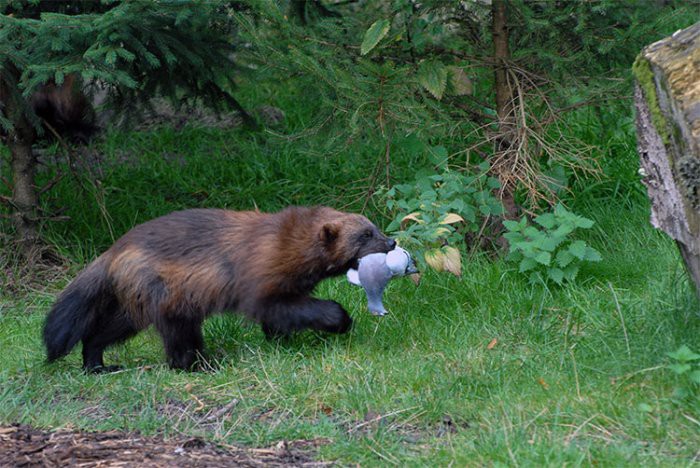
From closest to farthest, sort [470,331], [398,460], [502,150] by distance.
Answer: [398,460]
[470,331]
[502,150]

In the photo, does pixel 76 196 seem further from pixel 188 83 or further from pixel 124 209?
pixel 188 83

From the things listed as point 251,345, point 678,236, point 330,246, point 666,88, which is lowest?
point 251,345

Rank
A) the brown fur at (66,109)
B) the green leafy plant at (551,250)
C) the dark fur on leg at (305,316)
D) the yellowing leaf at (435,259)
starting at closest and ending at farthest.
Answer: the dark fur on leg at (305,316), the yellowing leaf at (435,259), the green leafy plant at (551,250), the brown fur at (66,109)

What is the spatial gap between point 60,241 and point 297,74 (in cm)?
230

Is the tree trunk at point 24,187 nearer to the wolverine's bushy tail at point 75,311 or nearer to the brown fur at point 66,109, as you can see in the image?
the brown fur at point 66,109

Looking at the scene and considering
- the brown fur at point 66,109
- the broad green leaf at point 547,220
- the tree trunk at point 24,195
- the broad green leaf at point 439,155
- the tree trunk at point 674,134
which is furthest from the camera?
the tree trunk at point 24,195

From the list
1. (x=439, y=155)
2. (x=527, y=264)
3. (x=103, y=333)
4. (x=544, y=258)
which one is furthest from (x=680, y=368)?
(x=103, y=333)

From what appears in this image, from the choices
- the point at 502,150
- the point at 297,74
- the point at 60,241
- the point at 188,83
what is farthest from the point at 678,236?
the point at 60,241

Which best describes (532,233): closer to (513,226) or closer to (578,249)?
(513,226)

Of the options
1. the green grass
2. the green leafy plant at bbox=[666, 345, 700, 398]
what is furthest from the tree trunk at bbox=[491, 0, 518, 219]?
the green leafy plant at bbox=[666, 345, 700, 398]

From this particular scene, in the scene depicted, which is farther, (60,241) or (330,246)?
(60,241)

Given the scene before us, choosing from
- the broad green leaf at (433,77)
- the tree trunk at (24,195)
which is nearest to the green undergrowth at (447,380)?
the broad green leaf at (433,77)

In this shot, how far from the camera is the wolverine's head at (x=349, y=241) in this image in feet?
17.5

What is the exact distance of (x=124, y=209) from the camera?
7.75m
